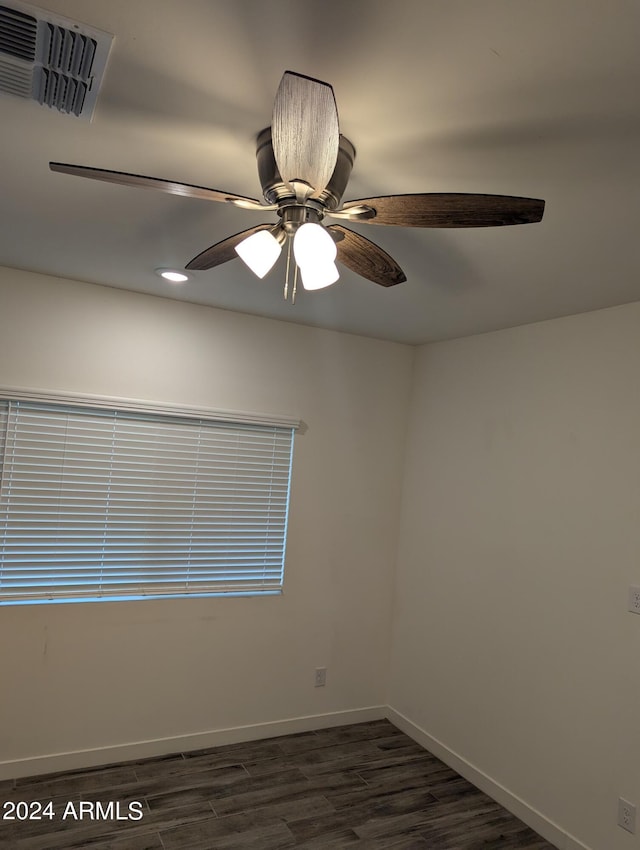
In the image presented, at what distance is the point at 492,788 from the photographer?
3.10 metres

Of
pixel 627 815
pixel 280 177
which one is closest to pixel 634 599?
pixel 627 815

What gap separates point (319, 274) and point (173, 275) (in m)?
1.67

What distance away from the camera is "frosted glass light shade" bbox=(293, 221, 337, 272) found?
4.30 ft

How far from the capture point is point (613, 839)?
8.20ft

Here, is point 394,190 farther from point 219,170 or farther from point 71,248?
point 71,248

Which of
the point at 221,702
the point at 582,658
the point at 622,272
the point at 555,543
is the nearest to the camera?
the point at 622,272

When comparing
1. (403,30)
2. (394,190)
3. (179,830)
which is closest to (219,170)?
(394,190)

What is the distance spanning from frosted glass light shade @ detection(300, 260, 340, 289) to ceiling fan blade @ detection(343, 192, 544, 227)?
18cm

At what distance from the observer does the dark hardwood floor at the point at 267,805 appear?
8.55ft

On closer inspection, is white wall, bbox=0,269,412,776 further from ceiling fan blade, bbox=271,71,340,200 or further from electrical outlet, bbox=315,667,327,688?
ceiling fan blade, bbox=271,71,340,200

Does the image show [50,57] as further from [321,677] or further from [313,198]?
[321,677]

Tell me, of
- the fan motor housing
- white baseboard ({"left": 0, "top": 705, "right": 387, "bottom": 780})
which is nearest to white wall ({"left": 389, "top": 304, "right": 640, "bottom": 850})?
white baseboard ({"left": 0, "top": 705, "right": 387, "bottom": 780})

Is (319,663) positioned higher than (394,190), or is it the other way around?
(394,190)

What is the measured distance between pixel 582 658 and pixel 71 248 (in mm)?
2860
